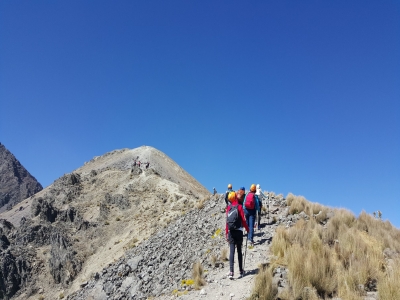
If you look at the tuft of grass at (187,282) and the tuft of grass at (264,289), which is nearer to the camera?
the tuft of grass at (264,289)

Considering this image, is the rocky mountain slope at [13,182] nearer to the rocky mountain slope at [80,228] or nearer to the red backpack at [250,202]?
the rocky mountain slope at [80,228]

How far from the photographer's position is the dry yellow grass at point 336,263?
274 inches

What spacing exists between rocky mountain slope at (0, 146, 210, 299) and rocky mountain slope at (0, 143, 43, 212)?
58.3m

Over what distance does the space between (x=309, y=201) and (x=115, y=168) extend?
46006 mm

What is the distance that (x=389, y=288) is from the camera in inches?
249

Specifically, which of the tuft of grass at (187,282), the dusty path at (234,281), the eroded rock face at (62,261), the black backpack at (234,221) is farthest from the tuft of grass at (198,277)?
the eroded rock face at (62,261)

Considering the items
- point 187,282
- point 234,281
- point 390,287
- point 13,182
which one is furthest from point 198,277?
point 13,182

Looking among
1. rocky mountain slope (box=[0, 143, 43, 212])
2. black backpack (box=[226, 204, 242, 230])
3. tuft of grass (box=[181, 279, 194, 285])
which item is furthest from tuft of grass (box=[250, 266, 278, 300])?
rocky mountain slope (box=[0, 143, 43, 212])

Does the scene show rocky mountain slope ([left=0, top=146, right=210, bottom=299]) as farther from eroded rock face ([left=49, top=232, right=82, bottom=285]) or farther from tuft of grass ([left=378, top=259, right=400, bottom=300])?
tuft of grass ([left=378, top=259, right=400, bottom=300])

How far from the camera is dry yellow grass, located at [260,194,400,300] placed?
6.96m

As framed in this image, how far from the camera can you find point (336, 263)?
8.16 meters

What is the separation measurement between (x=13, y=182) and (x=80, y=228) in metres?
84.6

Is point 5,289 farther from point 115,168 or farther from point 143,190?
point 115,168

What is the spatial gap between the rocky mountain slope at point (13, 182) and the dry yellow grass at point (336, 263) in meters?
104
